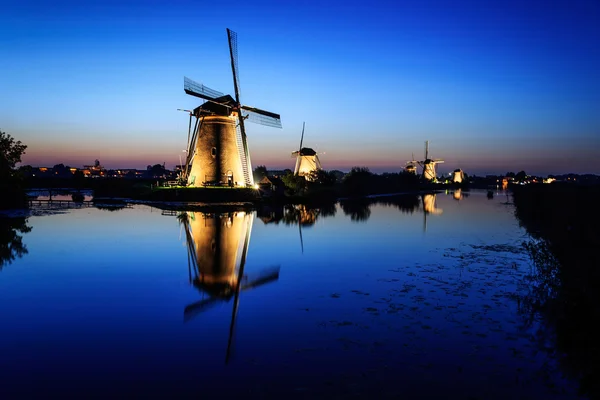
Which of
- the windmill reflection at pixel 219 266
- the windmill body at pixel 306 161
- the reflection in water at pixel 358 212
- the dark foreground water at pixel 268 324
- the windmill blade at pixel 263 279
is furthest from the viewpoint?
the windmill body at pixel 306 161

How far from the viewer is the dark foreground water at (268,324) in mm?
5258

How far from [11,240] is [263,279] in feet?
42.2

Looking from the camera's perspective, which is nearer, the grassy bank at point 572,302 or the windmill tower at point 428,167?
the grassy bank at point 572,302

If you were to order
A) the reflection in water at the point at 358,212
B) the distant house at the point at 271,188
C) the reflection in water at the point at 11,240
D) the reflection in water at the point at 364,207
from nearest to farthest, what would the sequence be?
1. the reflection in water at the point at 11,240
2. the reflection in water at the point at 358,212
3. the reflection in water at the point at 364,207
4. the distant house at the point at 271,188

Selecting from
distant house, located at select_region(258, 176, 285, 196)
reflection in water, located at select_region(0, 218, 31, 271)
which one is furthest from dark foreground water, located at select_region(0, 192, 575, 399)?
distant house, located at select_region(258, 176, 285, 196)

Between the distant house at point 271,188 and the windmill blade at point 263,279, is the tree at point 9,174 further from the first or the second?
the windmill blade at point 263,279

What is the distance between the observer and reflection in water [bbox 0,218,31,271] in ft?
45.9

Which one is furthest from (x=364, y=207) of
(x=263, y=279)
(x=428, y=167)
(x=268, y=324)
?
(x=428, y=167)

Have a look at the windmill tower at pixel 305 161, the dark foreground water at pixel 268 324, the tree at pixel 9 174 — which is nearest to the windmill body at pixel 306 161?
the windmill tower at pixel 305 161

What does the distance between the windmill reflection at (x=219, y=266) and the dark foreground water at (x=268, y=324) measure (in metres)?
0.08

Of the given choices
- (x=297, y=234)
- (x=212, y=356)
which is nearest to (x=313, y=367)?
(x=212, y=356)

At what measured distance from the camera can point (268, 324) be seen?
759cm

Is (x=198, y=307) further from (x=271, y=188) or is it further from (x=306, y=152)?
(x=306, y=152)

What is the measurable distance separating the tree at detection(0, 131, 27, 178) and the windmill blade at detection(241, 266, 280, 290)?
27.8 metres
